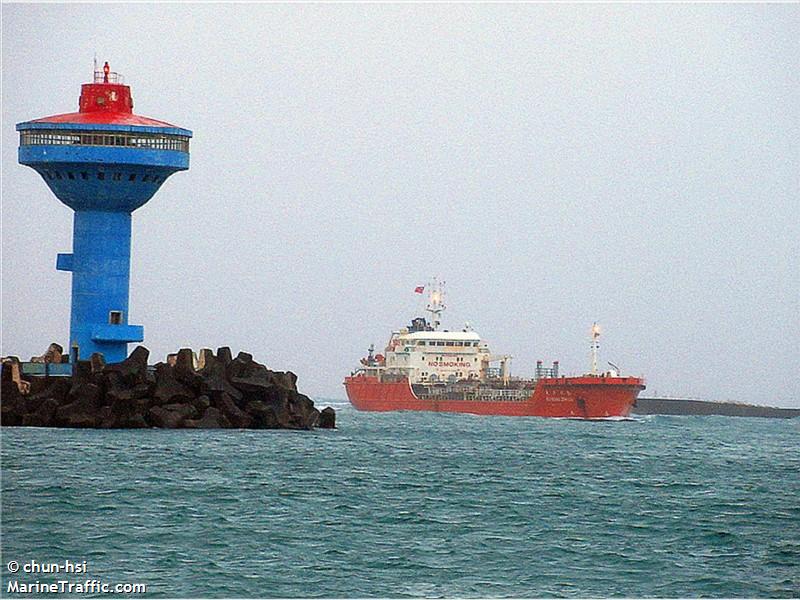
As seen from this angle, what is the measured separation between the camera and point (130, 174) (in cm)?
5053

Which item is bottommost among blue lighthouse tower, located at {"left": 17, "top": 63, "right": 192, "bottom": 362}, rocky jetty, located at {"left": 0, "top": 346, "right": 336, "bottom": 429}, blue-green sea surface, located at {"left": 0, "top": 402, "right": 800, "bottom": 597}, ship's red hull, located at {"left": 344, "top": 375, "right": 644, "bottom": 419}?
blue-green sea surface, located at {"left": 0, "top": 402, "right": 800, "bottom": 597}

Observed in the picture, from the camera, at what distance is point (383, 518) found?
28531mm

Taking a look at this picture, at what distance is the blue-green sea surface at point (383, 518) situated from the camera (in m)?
22.6

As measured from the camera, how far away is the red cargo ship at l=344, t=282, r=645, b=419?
281 ft

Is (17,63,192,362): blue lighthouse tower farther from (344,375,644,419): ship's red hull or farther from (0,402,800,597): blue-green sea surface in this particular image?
(344,375,644,419): ship's red hull

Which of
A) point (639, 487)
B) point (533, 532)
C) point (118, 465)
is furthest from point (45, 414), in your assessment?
point (533, 532)

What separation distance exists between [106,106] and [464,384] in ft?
153

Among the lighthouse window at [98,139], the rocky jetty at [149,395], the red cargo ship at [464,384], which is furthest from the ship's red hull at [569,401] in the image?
the lighthouse window at [98,139]

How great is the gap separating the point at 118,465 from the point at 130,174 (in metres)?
17.2

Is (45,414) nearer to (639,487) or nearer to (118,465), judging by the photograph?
(118,465)

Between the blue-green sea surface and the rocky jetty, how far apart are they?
128 cm

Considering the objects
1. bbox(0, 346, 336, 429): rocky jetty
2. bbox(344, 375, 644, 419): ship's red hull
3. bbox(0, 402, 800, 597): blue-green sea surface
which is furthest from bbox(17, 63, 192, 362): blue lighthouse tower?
bbox(344, 375, 644, 419): ship's red hull

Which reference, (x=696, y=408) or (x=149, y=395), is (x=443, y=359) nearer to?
(x=696, y=408)

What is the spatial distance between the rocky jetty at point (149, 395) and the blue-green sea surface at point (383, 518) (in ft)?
4.20
